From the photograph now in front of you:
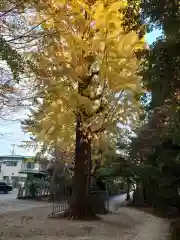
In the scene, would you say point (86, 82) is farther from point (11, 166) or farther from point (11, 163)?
point (11, 163)

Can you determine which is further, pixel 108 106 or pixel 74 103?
pixel 108 106

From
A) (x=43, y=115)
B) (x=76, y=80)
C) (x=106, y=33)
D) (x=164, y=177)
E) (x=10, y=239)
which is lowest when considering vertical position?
(x=10, y=239)

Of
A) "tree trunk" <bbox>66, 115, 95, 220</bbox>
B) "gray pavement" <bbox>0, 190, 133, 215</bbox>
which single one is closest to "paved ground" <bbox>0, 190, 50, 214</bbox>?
"gray pavement" <bbox>0, 190, 133, 215</bbox>

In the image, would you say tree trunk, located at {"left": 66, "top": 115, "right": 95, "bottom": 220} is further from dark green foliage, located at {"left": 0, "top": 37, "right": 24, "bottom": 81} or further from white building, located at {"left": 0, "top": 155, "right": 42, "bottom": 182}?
white building, located at {"left": 0, "top": 155, "right": 42, "bottom": 182}

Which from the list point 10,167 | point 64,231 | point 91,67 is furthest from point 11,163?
point 64,231

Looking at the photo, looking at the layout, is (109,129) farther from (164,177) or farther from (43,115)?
(164,177)

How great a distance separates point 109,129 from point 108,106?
3.72 ft

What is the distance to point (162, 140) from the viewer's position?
946 inches

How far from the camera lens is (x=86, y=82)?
689 inches

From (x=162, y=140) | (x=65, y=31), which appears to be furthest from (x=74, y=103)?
(x=162, y=140)

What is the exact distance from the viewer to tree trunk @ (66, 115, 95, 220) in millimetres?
17594

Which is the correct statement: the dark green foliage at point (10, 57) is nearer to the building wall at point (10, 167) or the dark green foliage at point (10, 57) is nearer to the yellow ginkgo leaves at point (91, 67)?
the yellow ginkgo leaves at point (91, 67)

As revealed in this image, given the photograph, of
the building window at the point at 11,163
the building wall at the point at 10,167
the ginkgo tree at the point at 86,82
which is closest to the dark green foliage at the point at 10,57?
the ginkgo tree at the point at 86,82

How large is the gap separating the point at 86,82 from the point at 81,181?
183 inches
